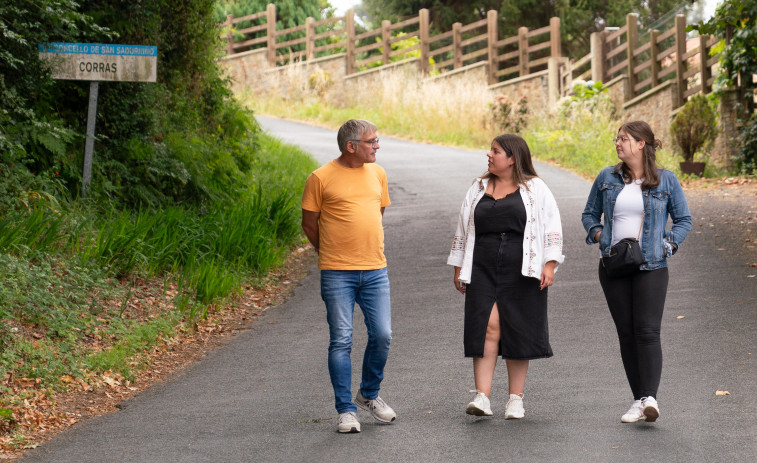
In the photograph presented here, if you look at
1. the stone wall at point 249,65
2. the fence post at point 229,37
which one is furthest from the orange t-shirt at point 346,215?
the fence post at point 229,37

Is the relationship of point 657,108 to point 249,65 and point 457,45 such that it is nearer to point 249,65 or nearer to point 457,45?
point 457,45

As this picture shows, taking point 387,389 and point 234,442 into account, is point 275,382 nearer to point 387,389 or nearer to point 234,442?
point 387,389

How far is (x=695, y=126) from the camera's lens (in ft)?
66.8

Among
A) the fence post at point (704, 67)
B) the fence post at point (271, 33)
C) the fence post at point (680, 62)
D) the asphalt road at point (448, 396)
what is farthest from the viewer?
the fence post at point (271, 33)

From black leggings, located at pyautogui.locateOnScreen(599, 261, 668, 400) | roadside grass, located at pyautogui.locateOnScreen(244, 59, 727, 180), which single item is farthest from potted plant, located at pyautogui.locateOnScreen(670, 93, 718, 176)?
black leggings, located at pyautogui.locateOnScreen(599, 261, 668, 400)

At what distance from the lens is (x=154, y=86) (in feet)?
43.9

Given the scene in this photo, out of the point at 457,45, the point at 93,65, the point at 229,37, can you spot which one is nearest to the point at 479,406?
the point at 93,65

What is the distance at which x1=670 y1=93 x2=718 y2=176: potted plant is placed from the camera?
20.3 m

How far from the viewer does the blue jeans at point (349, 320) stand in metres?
6.29

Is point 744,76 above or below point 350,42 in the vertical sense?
below

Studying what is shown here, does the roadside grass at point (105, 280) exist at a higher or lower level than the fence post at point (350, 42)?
lower

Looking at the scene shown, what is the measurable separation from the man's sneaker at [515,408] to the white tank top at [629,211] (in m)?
1.07

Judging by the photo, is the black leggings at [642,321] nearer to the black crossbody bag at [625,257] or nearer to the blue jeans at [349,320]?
the black crossbody bag at [625,257]

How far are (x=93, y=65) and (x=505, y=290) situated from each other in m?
6.68
